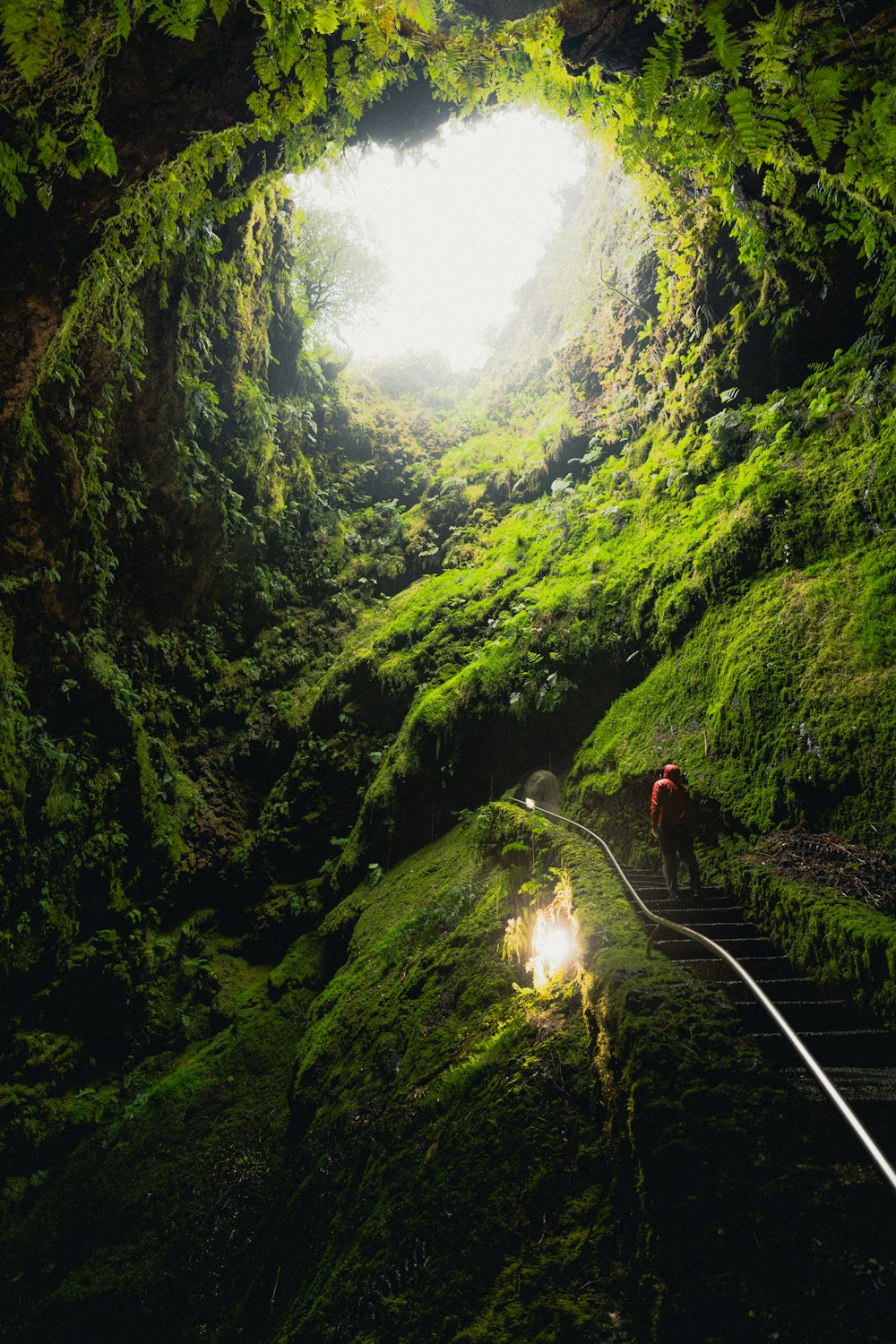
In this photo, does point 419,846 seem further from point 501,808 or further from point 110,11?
point 110,11

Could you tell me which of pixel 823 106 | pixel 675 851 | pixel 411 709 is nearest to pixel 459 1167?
pixel 675 851

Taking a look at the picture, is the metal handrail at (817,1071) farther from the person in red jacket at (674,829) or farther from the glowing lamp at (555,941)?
the person in red jacket at (674,829)

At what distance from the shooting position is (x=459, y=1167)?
2875 mm

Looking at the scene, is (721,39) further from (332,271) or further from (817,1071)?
(332,271)

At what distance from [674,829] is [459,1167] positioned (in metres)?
3.14

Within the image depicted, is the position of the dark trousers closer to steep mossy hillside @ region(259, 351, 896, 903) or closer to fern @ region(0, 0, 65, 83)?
steep mossy hillside @ region(259, 351, 896, 903)

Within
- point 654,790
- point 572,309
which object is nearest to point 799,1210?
point 654,790

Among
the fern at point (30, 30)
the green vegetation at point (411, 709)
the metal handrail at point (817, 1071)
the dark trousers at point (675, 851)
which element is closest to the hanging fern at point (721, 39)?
the green vegetation at point (411, 709)

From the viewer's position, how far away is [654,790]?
17.1 ft

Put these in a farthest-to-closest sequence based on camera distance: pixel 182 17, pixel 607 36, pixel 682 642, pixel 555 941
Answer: pixel 682 642 < pixel 607 36 < pixel 555 941 < pixel 182 17

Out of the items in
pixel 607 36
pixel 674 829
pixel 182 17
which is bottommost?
pixel 674 829

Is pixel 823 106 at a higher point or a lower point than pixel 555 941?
higher

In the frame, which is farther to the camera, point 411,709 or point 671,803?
point 411,709

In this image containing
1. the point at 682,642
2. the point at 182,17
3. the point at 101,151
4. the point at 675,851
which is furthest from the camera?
the point at 682,642
